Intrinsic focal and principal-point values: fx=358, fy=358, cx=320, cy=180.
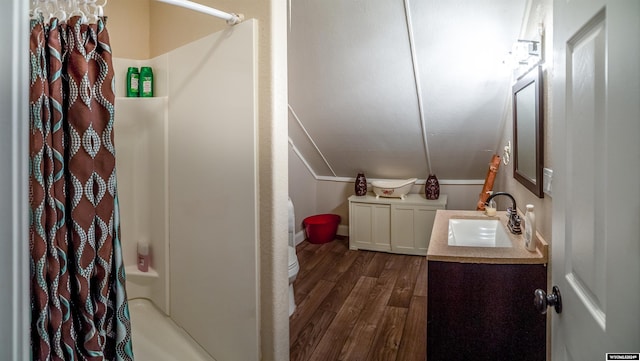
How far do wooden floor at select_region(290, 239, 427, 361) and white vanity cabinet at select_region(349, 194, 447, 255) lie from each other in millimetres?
118

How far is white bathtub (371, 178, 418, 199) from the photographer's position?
12.8ft

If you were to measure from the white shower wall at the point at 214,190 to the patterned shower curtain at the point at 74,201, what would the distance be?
18.4 inches

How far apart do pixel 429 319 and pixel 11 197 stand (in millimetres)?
1566

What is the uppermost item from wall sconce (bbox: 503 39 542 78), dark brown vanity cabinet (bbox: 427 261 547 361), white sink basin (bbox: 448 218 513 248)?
wall sconce (bbox: 503 39 542 78)

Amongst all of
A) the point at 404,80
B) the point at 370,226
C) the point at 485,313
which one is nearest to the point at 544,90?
the point at 485,313

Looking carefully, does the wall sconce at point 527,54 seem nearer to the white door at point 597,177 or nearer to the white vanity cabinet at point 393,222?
the white door at point 597,177

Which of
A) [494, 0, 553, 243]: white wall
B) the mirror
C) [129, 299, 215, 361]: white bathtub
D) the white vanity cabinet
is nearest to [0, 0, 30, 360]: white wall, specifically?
[129, 299, 215, 361]: white bathtub

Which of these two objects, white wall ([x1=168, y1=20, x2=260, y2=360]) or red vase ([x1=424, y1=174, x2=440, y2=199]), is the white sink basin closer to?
white wall ([x1=168, y1=20, x2=260, y2=360])

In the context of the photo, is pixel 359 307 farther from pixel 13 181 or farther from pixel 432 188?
pixel 13 181

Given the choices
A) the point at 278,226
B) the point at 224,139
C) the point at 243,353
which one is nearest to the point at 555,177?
the point at 278,226

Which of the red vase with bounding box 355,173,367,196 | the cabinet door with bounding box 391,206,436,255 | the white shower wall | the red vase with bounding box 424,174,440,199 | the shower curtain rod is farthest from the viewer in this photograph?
the red vase with bounding box 355,173,367,196

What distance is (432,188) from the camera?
3832 millimetres

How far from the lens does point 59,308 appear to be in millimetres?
849

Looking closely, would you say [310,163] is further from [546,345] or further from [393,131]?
[546,345]
